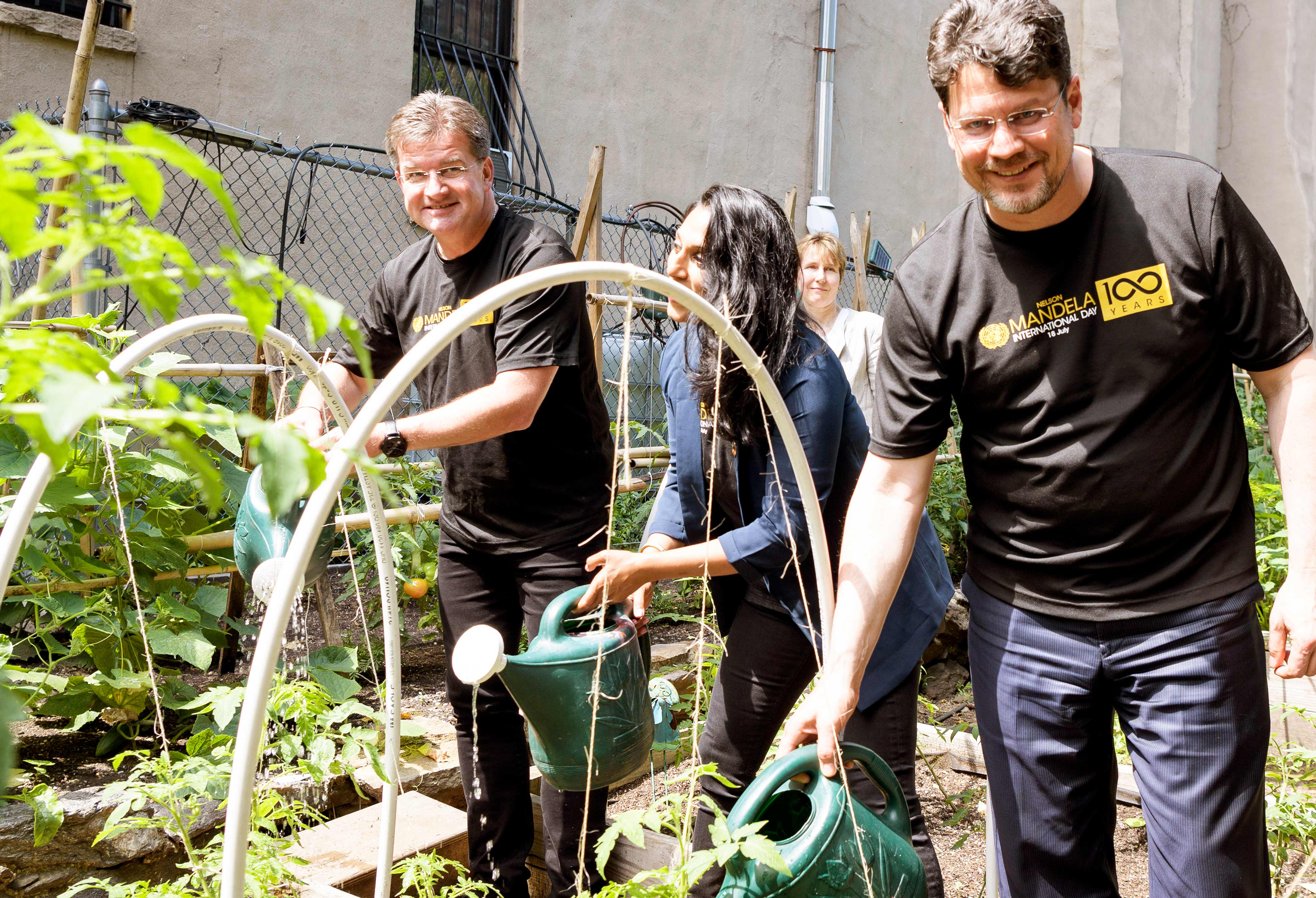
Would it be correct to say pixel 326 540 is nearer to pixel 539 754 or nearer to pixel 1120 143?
pixel 539 754

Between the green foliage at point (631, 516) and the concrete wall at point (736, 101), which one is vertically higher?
the concrete wall at point (736, 101)

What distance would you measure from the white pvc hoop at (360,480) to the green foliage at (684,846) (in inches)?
16.2

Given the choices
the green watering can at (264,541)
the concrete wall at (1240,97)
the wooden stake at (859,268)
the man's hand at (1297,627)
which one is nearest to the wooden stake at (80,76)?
the green watering can at (264,541)

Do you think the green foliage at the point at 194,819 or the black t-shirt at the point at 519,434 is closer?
the green foliage at the point at 194,819

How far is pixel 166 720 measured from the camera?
2.84 metres

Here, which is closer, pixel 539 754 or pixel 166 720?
pixel 539 754

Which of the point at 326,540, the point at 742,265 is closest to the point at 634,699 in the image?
the point at 326,540

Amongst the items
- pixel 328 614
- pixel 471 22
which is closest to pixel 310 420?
pixel 328 614

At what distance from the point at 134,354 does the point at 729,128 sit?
6345mm

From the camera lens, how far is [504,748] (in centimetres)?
222

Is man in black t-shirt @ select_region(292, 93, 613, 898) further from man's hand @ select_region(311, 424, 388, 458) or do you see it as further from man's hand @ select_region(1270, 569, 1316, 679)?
man's hand @ select_region(1270, 569, 1316, 679)

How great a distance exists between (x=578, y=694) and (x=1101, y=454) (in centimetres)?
83

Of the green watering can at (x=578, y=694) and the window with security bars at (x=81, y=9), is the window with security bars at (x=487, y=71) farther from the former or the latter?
the green watering can at (x=578, y=694)

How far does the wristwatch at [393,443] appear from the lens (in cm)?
184
